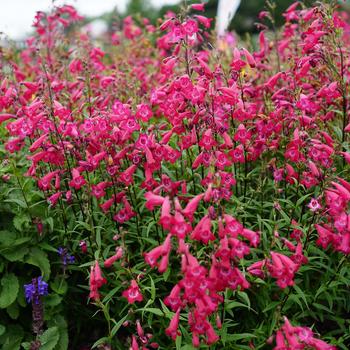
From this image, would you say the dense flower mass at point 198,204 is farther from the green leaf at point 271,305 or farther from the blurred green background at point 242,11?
the blurred green background at point 242,11

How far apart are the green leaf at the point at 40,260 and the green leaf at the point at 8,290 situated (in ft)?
0.71

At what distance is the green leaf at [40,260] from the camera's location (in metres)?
4.11

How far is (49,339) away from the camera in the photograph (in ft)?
13.1

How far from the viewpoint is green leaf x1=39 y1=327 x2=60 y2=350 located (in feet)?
13.0

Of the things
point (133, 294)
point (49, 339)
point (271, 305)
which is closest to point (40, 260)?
point (49, 339)

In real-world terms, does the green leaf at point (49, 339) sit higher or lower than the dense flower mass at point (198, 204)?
lower

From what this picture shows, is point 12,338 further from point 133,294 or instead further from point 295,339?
point 295,339

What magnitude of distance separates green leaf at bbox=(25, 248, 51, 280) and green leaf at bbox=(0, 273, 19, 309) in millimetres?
215

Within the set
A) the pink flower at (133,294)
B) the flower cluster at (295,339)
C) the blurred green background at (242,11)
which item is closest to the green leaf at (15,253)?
the pink flower at (133,294)

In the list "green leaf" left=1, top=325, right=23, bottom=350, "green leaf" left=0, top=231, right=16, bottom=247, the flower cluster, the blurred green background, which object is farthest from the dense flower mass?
the blurred green background

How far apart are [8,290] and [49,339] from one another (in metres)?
0.52

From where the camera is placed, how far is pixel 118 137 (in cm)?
385

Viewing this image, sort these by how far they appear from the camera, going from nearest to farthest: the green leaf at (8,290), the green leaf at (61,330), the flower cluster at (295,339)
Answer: the flower cluster at (295,339) → the green leaf at (8,290) → the green leaf at (61,330)

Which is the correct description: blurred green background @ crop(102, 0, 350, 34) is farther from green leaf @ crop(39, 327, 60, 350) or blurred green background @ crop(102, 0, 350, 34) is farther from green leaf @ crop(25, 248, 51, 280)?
green leaf @ crop(39, 327, 60, 350)
